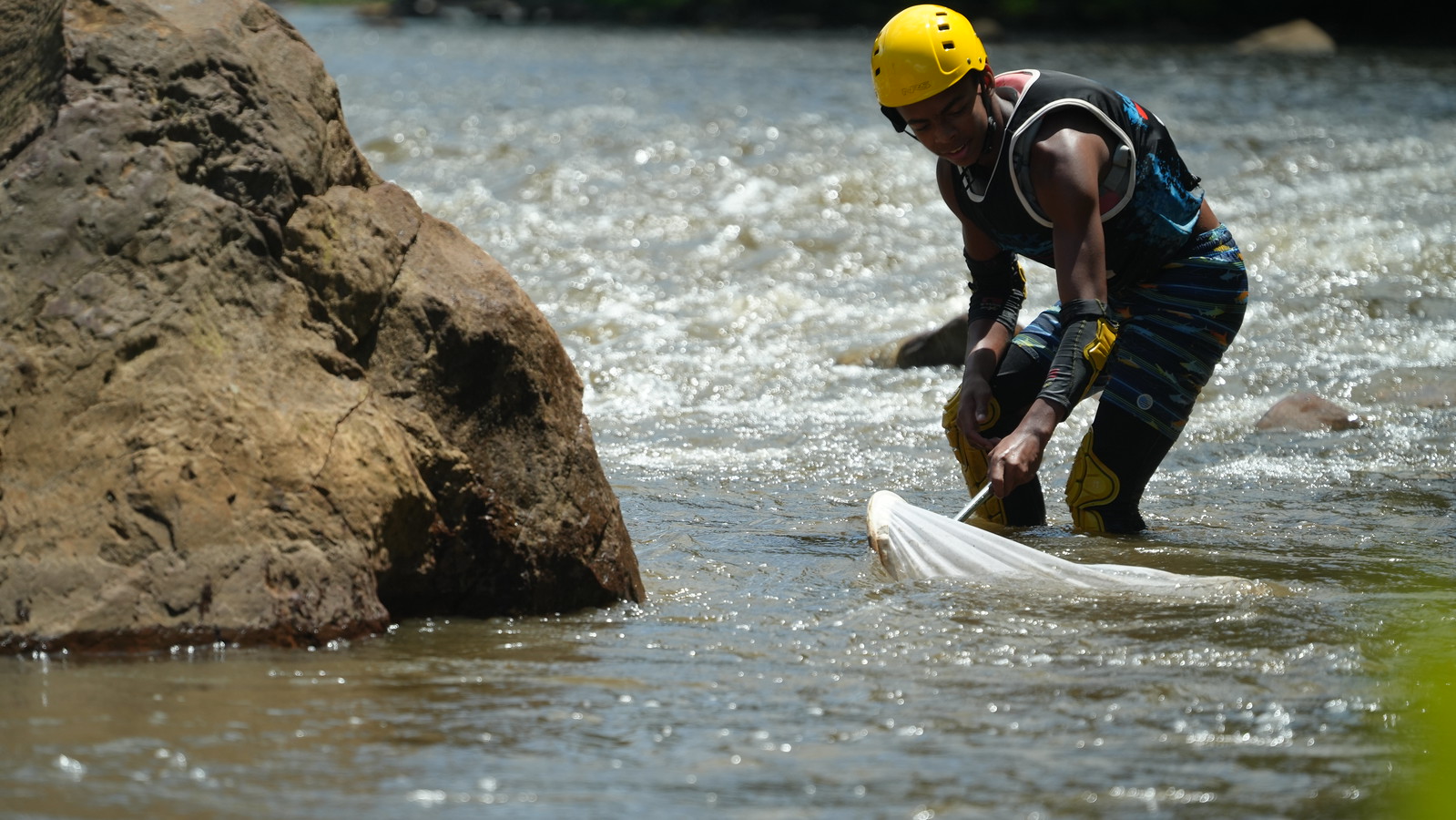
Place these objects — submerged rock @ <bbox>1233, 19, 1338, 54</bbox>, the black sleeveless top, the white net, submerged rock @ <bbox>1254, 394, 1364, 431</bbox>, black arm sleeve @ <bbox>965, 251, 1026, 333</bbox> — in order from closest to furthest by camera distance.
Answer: the white net → the black sleeveless top → black arm sleeve @ <bbox>965, 251, 1026, 333</bbox> → submerged rock @ <bbox>1254, 394, 1364, 431</bbox> → submerged rock @ <bbox>1233, 19, 1338, 54</bbox>

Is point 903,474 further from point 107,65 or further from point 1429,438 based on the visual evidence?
point 107,65

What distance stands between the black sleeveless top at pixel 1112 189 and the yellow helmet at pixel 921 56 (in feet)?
0.73

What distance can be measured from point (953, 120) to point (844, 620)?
4.45 ft

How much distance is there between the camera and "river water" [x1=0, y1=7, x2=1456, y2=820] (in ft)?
7.82

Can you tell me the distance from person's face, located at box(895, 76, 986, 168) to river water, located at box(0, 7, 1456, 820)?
1.07m

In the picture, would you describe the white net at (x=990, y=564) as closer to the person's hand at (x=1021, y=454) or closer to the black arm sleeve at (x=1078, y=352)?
the person's hand at (x=1021, y=454)

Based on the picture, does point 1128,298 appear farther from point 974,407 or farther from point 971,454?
point 971,454

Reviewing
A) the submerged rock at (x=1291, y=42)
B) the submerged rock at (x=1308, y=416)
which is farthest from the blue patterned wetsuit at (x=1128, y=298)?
the submerged rock at (x=1291, y=42)

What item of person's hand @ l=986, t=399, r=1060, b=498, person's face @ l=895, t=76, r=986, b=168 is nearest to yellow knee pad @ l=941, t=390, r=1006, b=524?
person's hand @ l=986, t=399, r=1060, b=498

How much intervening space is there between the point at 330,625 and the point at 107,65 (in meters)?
1.26

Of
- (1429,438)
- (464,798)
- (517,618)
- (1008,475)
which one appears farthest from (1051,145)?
(1429,438)

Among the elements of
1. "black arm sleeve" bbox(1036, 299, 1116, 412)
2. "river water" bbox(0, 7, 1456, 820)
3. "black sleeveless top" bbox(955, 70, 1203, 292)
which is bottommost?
"river water" bbox(0, 7, 1456, 820)

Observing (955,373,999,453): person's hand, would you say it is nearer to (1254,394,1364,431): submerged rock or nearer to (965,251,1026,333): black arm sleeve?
(965,251,1026,333): black arm sleeve

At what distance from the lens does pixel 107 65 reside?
10.9 ft
